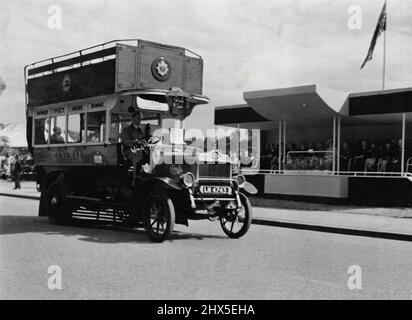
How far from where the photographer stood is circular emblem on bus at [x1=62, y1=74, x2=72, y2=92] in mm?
12469

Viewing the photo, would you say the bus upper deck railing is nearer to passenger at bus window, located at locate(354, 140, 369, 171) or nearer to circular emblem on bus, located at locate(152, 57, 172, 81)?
passenger at bus window, located at locate(354, 140, 369, 171)

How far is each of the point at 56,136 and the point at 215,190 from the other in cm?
458

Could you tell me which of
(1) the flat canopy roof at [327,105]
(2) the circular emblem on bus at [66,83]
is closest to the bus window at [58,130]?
(2) the circular emblem on bus at [66,83]

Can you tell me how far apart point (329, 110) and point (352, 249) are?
10845 mm

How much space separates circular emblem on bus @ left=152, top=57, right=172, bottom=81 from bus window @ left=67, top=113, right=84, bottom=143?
1.94 m

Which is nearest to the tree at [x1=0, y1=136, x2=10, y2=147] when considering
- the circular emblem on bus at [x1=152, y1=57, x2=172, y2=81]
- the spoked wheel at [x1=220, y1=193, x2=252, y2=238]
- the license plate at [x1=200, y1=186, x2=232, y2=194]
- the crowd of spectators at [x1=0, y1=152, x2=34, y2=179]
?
the crowd of spectators at [x1=0, y1=152, x2=34, y2=179]

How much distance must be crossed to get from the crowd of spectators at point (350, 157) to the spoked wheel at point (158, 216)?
36.9 feet

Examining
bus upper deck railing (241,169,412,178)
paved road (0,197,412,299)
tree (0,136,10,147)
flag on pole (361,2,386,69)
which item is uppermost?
flag on pole (361,2,386,69)

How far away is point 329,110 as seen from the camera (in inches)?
791

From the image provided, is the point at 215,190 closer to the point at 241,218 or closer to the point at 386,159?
the point at 241,218

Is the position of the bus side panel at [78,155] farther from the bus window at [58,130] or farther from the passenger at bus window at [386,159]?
the passenger at bus window at [386,159]

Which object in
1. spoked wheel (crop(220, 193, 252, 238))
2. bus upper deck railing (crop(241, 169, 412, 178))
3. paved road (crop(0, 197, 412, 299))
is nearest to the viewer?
paved road (crop(0, 197, 412, 299))

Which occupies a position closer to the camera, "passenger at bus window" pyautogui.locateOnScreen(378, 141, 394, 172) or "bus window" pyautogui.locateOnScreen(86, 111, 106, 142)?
"bus window" pyautogui.locateOnScreen(86, 111, 106, 142)
